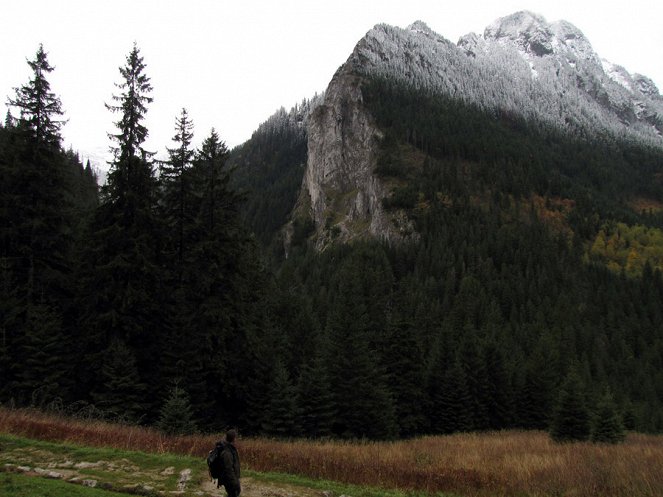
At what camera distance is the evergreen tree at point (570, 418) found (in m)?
27.3

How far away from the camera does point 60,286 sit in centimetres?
2402

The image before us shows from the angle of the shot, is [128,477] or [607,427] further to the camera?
[607,427]

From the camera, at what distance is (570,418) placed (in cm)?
2758

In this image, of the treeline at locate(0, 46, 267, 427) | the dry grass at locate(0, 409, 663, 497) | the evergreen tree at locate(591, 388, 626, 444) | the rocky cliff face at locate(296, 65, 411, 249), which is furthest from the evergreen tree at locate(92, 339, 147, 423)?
the rocky cliff face at locate(296, 65, 411, 249)

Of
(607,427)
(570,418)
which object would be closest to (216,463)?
(607,427)

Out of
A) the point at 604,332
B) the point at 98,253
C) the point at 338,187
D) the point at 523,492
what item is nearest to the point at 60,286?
the point at 98,253

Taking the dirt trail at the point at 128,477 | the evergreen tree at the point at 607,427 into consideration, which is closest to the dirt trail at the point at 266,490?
the dirt trail at the point at 128,477

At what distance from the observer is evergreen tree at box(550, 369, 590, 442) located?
1076 inches

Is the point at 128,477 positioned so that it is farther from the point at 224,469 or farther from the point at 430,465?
the point at 430,465

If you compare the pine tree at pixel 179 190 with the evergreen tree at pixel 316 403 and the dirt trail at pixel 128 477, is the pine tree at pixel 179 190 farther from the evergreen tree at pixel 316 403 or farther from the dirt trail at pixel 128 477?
the dirt trail at pixel 128 477

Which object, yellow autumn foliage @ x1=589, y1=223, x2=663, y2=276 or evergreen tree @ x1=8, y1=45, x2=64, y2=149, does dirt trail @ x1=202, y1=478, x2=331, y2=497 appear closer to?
evergreen tree @ x1=8, y1=45, x2=64, y2=149

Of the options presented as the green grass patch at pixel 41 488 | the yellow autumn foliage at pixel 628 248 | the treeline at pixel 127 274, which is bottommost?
the green grass patch at pixel 41 488

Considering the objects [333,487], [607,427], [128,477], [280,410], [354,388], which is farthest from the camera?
[354,388]

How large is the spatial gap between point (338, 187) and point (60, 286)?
5892 inches
